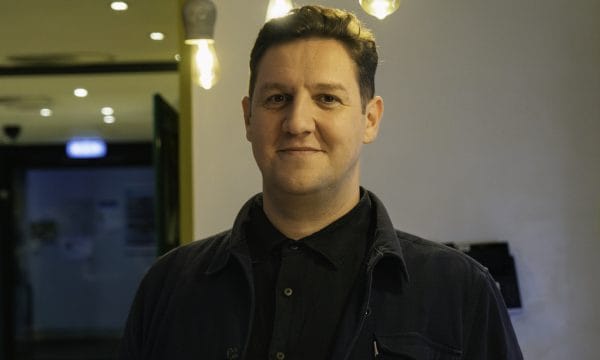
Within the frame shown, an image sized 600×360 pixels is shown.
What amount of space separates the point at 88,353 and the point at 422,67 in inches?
316

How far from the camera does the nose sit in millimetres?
1299

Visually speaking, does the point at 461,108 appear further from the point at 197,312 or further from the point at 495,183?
the point at 197,312

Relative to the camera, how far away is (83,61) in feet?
21.7

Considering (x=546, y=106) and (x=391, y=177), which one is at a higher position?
(x=546, y=106)

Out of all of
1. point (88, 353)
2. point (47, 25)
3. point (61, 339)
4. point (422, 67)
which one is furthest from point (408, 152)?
point (61, 339)

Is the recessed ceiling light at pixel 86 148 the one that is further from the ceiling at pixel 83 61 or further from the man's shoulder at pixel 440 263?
the man's shoulder at pixel 440 263

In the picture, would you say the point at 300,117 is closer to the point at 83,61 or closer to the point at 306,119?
the point at 306,119

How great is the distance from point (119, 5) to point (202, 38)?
257 centimetres

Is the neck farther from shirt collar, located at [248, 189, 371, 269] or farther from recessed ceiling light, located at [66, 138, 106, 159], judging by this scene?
recessed ceiling light, located at [66, 138, 106, 159]

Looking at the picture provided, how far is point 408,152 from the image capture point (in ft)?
11.7

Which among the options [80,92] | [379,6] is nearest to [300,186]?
[379,6]

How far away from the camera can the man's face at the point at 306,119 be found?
1309 mm

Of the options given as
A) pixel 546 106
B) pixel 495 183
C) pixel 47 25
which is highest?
pixel 47 25

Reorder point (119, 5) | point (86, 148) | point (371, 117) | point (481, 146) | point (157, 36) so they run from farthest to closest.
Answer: point (86, 148) → point (157, 36) → point (119, 5) → point (481, 146) → point (371, 117)
